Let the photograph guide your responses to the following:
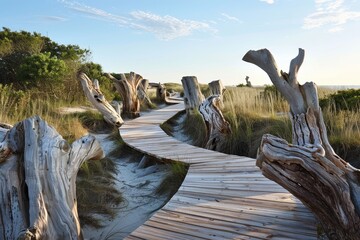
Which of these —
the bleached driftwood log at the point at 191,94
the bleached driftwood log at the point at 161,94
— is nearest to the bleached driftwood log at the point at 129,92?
the bleached driftwood log at the point at 191,94

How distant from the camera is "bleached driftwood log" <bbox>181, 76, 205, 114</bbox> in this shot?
35.6ft

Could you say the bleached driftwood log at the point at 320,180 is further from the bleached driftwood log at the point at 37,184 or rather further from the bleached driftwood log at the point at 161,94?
the bleached driftwood log at the point at 161,94

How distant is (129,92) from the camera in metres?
12.0

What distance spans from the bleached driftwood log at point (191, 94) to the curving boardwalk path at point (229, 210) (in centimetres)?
592

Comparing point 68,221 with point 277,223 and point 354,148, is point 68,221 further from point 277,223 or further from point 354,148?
point 354,148

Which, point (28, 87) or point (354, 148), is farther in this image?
point (28, 87)

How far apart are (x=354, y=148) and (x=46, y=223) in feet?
15.4

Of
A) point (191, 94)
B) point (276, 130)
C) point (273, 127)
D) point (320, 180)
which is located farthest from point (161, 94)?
point (320, 180)

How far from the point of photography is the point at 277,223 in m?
2.89

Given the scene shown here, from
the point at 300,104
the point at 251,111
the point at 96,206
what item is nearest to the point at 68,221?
the point at 96,206

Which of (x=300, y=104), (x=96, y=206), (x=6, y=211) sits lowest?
(x=96, y=206)

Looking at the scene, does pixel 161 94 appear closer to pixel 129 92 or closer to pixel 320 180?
pixel 129 92

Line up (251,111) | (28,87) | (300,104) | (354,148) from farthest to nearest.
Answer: (28,87) → (251,111) → (354,148) → (300,104)

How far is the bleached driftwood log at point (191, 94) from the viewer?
1086cm
